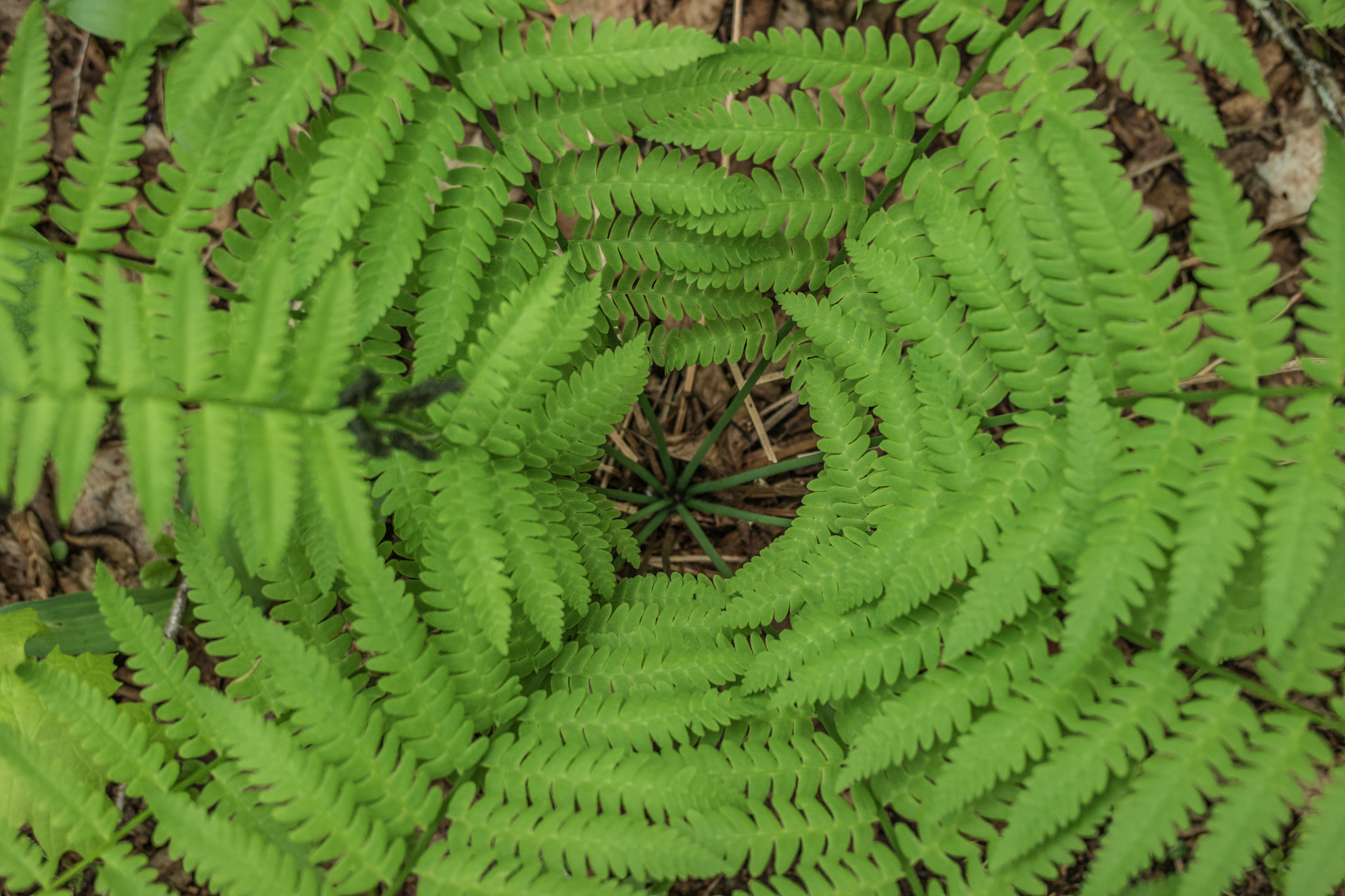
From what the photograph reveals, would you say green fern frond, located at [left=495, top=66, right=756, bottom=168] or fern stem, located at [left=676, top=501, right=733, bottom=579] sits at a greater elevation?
green fern frond, located at [left=495, top=66, right=756, bottom=168]

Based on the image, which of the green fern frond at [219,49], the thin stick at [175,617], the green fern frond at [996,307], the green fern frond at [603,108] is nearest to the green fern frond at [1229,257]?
the green fern frond at [996,307]

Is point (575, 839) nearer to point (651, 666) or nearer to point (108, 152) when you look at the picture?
point (651, 666)

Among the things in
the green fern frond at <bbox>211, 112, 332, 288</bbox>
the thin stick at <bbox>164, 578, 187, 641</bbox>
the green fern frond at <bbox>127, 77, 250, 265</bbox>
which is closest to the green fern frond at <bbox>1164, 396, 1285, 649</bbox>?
the green fern frond at <bbox>211, 112, 332, 288</bbox>

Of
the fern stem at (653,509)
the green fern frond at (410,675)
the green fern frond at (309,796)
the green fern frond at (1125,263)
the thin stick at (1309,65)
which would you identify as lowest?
the green fern frond at (309,796)

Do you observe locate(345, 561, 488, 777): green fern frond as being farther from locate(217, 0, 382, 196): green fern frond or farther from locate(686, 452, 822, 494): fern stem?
locate(686, 452, 822, 494): fern stem

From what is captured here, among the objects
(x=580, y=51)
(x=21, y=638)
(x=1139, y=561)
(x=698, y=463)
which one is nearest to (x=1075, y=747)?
(x=1139, y=561)

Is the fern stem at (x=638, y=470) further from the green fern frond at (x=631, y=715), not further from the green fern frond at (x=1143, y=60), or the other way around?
the green fern frond at (x=1143, y=60)

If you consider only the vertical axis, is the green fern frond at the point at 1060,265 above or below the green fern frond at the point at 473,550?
above
